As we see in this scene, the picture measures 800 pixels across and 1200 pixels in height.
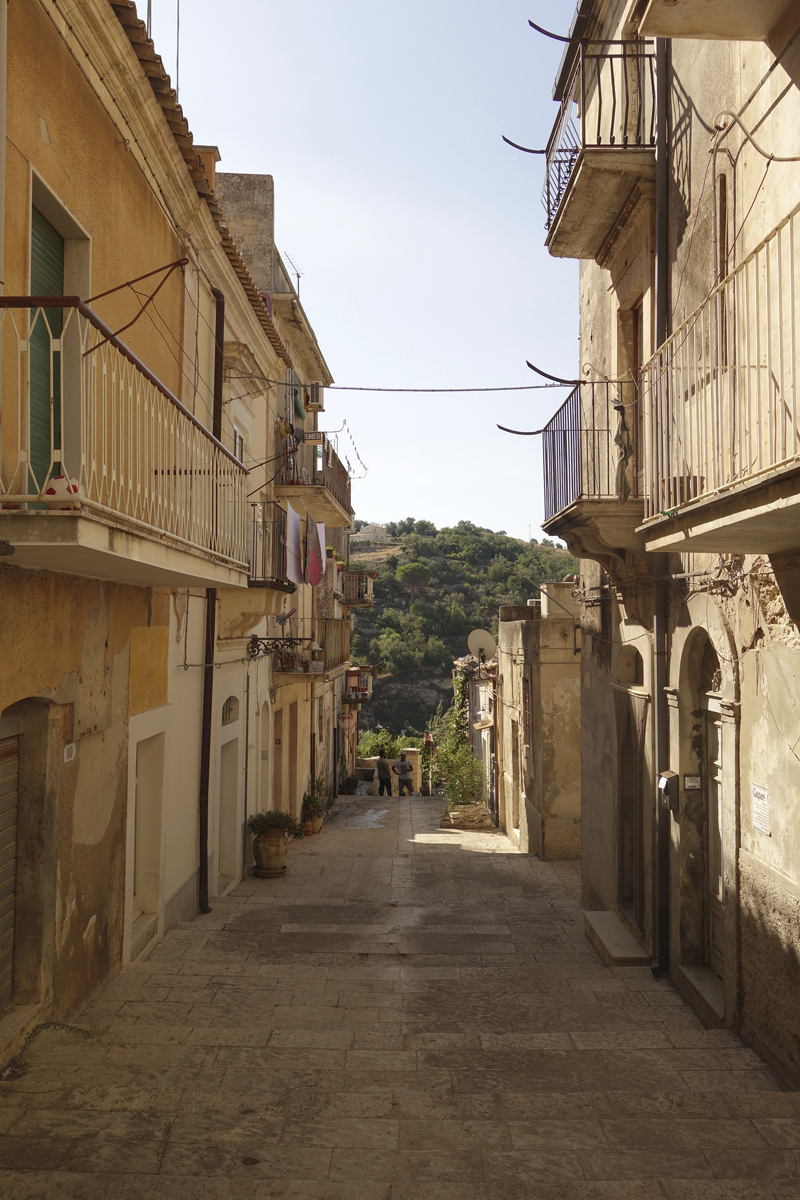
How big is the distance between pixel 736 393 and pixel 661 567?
3254 millimetres

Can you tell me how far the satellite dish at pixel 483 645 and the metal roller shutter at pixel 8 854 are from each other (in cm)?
1776

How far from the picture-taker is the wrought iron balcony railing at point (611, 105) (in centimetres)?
873

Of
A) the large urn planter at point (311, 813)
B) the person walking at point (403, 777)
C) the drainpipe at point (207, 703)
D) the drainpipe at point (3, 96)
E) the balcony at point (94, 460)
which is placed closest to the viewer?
the balcony at point (94, 460)

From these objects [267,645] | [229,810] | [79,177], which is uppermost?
[79,177]

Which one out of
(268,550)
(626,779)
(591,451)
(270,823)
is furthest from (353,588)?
(591,451)

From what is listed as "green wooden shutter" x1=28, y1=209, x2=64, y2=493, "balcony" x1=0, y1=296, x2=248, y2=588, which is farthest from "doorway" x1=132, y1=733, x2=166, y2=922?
"green wooden shutter" x1=28, y1=209, x2=64, y2=493

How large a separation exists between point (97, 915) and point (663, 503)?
5243 millimetres

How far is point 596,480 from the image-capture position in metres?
9.27

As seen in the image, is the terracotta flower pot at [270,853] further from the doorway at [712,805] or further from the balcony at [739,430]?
the balcony at [739,430]

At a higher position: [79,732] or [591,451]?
[591,451]

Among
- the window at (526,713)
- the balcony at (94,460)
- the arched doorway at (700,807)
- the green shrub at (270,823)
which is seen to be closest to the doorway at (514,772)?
the window at (526,713)

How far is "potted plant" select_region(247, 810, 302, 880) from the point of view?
13.5 m

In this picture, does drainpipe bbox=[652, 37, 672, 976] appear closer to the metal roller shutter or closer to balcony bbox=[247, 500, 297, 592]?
balcony bbox=[247, 500, 297, 592]

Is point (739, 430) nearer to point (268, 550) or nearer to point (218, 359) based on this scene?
point (218, 359)
